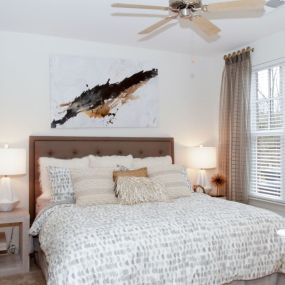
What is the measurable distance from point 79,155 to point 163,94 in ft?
4.72

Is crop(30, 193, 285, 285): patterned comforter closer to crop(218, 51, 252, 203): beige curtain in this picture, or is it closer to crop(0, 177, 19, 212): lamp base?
crop(0, 177, 19, 212): lamp base

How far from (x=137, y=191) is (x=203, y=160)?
58.9 inches

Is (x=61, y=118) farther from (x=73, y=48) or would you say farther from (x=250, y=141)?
(x=250, y=141)

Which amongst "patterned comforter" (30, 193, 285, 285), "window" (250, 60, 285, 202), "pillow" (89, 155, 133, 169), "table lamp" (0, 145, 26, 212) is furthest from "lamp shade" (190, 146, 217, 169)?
"table lamp" (0, 145, 26, 212)

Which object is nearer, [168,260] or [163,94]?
[168,260]

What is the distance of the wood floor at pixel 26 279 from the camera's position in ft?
9.91

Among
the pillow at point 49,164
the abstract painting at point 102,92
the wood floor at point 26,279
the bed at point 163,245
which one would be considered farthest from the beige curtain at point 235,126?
the wood floor at point 26,279

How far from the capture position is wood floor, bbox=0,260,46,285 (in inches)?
119

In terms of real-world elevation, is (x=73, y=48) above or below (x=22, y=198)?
above

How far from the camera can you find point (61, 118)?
13.1ft

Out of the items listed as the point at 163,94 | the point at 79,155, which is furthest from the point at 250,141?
the point at 79,155

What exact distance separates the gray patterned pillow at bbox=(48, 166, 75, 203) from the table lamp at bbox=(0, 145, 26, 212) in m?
0.33

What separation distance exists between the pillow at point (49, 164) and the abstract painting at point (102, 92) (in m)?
0.46

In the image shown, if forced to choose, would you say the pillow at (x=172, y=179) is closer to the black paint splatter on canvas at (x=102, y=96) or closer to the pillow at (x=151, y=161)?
the pillow at (x=151, y=161)
